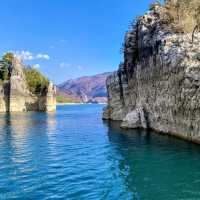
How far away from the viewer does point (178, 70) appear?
28.6 metres

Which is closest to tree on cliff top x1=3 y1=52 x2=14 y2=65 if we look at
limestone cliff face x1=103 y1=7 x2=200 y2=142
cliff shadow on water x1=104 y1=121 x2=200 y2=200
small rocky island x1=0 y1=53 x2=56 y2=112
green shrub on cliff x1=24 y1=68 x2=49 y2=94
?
small rocky island x1=0 y1=53 x2=56 y2=112

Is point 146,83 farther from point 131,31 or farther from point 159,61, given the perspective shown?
point 131,31

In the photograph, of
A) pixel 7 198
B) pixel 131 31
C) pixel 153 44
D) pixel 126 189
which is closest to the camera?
pixel 7 198

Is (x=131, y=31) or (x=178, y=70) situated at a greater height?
(x=131, y=31)

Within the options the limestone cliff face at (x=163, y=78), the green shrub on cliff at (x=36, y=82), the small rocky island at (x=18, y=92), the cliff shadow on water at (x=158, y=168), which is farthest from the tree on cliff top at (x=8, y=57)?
the cliff shadow on water at (x=158, y=168)

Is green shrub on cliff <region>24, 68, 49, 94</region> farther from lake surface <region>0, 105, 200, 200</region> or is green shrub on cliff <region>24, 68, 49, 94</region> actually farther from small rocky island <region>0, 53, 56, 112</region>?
lake surface <region>0, 105, 200, 200</region>

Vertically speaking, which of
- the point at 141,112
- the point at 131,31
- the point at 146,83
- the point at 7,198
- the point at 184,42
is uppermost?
the point at 131,31

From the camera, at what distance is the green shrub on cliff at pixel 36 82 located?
118 m

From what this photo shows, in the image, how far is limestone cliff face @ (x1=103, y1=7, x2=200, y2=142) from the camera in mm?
26328

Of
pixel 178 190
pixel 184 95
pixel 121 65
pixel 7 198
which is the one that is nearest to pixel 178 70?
pixel 184 95

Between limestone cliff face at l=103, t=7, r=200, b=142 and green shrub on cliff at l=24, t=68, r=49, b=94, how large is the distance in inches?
2730

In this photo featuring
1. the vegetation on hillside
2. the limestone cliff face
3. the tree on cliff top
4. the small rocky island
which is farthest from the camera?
the tree on cliff top

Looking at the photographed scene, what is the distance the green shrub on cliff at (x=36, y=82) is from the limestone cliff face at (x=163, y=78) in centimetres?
6934

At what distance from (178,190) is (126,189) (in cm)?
227
